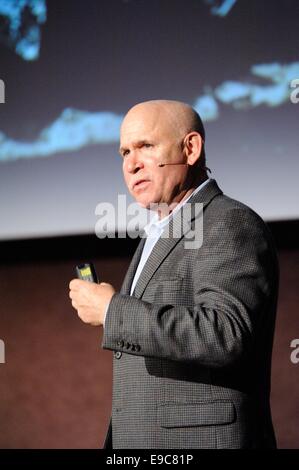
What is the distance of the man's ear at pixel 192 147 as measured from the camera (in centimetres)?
137

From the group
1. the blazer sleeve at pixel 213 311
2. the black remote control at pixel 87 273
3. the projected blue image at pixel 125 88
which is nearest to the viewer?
the blazer sleeve at pixel 213 311

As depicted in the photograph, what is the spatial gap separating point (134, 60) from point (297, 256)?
1112mm

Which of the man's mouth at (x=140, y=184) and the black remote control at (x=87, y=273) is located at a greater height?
the man's mouth at (x=140, y=184)

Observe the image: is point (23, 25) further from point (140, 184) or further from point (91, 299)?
point (91, 299)

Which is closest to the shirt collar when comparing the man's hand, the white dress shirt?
the white dress shirt

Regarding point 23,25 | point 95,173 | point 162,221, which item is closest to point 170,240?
point 162,221

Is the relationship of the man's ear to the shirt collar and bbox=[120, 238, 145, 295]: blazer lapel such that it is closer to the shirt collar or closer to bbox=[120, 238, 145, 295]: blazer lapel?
the shirt collar

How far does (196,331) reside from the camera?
1040mm

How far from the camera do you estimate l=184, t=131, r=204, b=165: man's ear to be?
1.37 m

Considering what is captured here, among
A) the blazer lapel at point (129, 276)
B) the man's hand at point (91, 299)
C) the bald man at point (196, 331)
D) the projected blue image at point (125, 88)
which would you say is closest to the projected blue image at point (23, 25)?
the projected blue image at point (125, 88)

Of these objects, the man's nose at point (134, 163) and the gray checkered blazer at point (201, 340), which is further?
the man's nose at point (134, 163)

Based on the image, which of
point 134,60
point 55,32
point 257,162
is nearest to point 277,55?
point 257,162

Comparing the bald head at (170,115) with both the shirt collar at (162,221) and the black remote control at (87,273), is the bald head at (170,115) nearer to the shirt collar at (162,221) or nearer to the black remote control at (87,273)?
the shirt collar at (162,221)

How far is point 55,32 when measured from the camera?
2.82 meters
